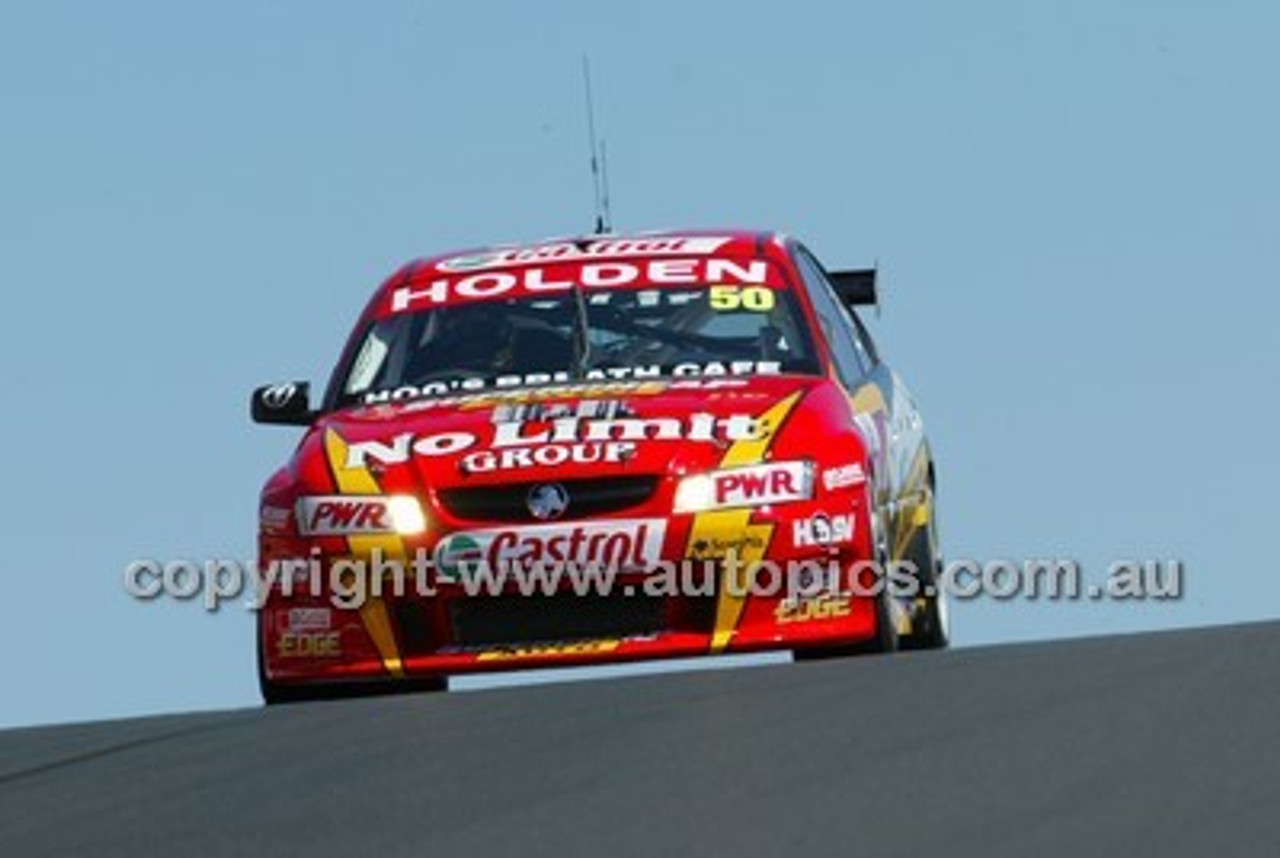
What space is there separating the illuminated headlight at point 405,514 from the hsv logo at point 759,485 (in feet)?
2.62

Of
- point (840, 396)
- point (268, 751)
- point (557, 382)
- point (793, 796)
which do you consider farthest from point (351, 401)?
point (793, 796)

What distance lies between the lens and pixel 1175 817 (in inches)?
235

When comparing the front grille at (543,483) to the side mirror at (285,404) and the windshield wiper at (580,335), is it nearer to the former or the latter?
the windshield wiper at (580,335)

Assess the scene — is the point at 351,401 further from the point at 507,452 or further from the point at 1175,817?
the point at 1175,817

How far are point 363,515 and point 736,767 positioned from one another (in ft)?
12.6

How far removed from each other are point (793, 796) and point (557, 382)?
16.5 ft

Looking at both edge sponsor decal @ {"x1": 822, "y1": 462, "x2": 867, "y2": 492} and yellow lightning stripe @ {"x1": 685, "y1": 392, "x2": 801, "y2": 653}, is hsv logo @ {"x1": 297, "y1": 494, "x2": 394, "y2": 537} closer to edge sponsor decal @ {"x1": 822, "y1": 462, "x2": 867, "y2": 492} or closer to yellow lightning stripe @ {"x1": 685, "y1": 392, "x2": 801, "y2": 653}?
yellow lightning stripe @ {"x1": 685, "y1": 392, "x2": 801, "y2": 653}

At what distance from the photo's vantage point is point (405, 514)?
34.6 feet

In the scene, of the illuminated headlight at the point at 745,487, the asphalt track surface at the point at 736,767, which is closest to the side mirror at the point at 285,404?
the illuminated headlight at the point at 745,487

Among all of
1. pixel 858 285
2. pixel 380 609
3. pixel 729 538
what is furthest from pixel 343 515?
pixel 858 285

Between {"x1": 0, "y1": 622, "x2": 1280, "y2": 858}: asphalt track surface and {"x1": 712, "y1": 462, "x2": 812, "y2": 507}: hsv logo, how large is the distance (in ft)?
5.08

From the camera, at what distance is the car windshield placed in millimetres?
11508

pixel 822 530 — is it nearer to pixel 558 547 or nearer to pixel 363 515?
pixel 558 547

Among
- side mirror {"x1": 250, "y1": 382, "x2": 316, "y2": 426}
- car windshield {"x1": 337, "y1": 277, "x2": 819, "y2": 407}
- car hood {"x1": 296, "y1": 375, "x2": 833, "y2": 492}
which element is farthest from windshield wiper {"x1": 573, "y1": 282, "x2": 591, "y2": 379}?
side mirror {"x1": 250, "y1": 382, "x2": 316, "y2": 426}
